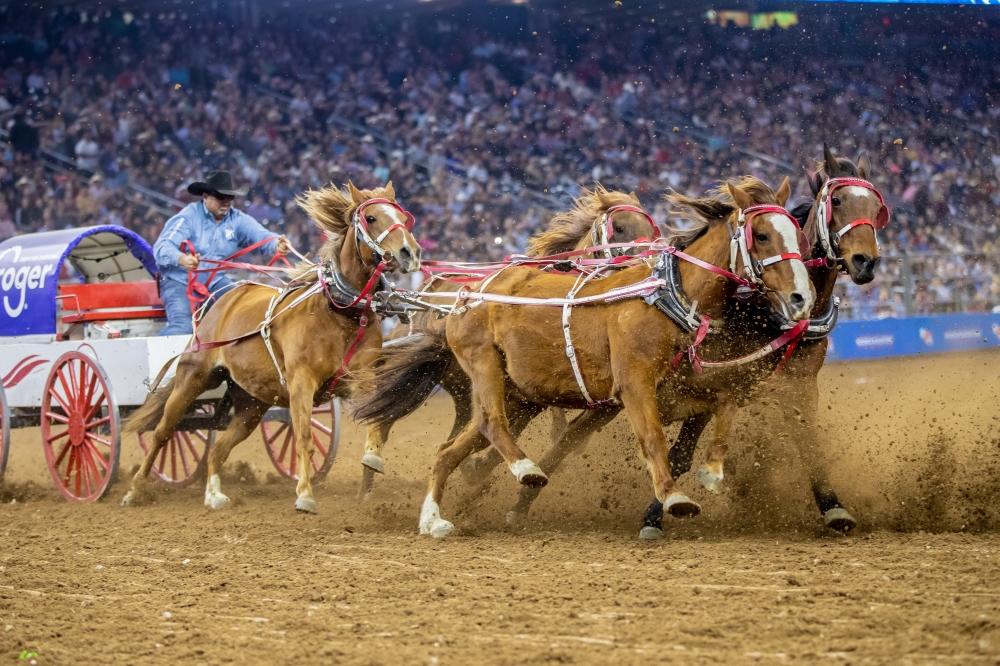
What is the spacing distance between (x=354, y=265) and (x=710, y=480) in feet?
8.17

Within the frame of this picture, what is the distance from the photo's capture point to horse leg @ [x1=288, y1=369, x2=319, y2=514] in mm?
5695

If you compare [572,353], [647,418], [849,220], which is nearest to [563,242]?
[572,353]

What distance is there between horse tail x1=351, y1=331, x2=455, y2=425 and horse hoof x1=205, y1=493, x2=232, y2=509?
140cm

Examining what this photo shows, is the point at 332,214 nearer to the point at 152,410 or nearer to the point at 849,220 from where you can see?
the point at 152,410

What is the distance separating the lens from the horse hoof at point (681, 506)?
4173 mm

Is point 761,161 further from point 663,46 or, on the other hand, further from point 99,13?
point 99,13

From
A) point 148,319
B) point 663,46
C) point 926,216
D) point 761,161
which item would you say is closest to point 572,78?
point 663,46

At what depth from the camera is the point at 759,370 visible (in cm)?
479

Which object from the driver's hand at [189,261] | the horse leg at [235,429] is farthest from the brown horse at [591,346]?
the driver's hand at [189,261]

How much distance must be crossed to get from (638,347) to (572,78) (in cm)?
1433

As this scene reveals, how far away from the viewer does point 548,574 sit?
13.2 feet

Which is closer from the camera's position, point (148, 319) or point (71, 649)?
point (71, 649)

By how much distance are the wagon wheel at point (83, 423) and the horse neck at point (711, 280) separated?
3.92 meters

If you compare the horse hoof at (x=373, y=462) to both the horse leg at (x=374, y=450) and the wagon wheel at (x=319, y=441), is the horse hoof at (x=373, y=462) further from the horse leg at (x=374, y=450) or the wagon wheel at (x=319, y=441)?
the wagon wheel at (x=319, y=441)
